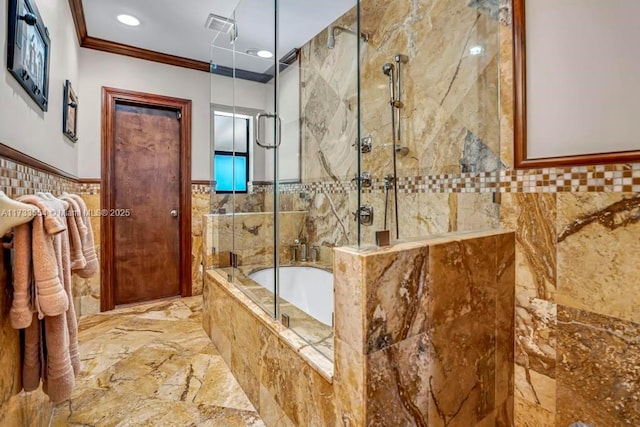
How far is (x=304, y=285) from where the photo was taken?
2.30 m

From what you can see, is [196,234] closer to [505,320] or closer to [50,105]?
[50,105]

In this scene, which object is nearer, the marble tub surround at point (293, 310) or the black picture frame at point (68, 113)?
the marble tub surround at point (293, 310)

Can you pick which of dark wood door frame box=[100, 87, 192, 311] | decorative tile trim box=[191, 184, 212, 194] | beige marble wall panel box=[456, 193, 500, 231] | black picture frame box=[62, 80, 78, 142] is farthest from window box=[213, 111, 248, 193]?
beige marble wall panel box=[456, 193, 500, 231]

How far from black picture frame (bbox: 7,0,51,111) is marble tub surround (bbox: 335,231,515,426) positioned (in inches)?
50.9

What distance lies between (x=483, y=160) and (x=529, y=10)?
23.9 inches

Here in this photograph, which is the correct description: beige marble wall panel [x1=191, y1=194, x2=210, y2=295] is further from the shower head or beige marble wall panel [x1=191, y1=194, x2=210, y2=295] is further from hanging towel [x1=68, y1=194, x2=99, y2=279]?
the shower head

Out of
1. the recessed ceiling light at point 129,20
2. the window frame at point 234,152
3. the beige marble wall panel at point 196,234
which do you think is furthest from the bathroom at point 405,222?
the beige marble wall panel at point 196,234

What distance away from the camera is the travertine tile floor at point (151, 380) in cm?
161

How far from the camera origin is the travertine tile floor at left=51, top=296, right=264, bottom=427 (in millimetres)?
1609

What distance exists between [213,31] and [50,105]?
149cm

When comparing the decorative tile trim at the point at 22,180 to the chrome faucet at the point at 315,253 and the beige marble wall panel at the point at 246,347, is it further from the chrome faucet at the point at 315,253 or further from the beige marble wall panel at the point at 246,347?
the chrome faucet at the point at 315,253

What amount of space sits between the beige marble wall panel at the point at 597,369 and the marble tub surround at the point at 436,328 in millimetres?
191

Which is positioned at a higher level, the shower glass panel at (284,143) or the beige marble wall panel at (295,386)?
the shower glass panel at (284,143)

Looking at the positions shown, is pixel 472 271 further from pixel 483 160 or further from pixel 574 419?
pixel 574 419
